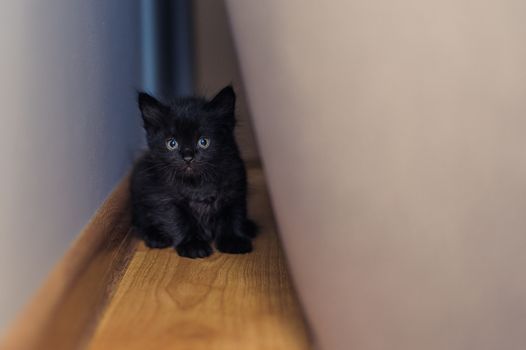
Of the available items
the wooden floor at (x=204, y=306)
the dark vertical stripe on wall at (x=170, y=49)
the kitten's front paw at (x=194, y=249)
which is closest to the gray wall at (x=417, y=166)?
the wooden floor at (x=204, y=306)

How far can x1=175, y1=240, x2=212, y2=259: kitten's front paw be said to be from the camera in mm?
1177

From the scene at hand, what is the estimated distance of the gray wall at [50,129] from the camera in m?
0.61

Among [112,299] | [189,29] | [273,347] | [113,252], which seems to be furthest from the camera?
[189,29]

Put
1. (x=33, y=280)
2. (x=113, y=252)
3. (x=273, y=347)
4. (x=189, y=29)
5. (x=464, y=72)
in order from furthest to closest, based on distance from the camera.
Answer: (x=189, y=29)
(x=113, y=252)
(x=273, y=347)
(x=33, y=280)
(x=464, y=72)

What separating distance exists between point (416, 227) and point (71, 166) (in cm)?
56

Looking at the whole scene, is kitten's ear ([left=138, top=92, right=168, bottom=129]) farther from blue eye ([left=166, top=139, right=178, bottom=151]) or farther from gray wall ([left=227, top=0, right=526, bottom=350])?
gray wall ([left=227, top=0, right=526, bottom=350])

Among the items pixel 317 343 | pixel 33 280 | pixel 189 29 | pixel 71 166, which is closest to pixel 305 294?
pixel 317 343

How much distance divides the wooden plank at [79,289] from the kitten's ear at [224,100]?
28 centimetres

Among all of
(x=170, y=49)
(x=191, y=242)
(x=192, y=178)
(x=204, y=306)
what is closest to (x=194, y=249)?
(x=191, y=242)

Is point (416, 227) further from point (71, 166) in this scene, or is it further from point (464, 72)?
point (71, 166)

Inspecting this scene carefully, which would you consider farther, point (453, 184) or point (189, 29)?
point (189, 29)

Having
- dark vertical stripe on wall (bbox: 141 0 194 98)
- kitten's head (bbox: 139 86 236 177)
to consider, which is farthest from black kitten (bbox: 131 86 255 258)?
dark vertical stripe on wall (bbox: 141 0 194 98)

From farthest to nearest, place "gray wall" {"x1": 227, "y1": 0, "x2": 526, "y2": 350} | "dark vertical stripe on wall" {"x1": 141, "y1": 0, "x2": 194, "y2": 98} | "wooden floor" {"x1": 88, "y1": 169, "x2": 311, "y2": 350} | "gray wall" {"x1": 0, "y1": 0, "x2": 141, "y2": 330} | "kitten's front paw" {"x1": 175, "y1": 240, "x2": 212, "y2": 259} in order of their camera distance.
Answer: "dark vertical stripe on wall" {"x1": 141, "y1": 0, "x2": 194, "y2": 98} < "kitten's front paw" {"x1": 175, "y1": 240, "x2": 212, "y2": 259} < "wooden floor" {"x1": 88, "y1": 169, "x2": 311, "y2": 350} < "gray wall" {"x1": 0, "y1": 0, "x2": 141, "y2": 330} < "gray wall" {"x1": 227, "y1": 0, "x2": 526, "y2": 350}

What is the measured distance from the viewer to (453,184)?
0.52 m
